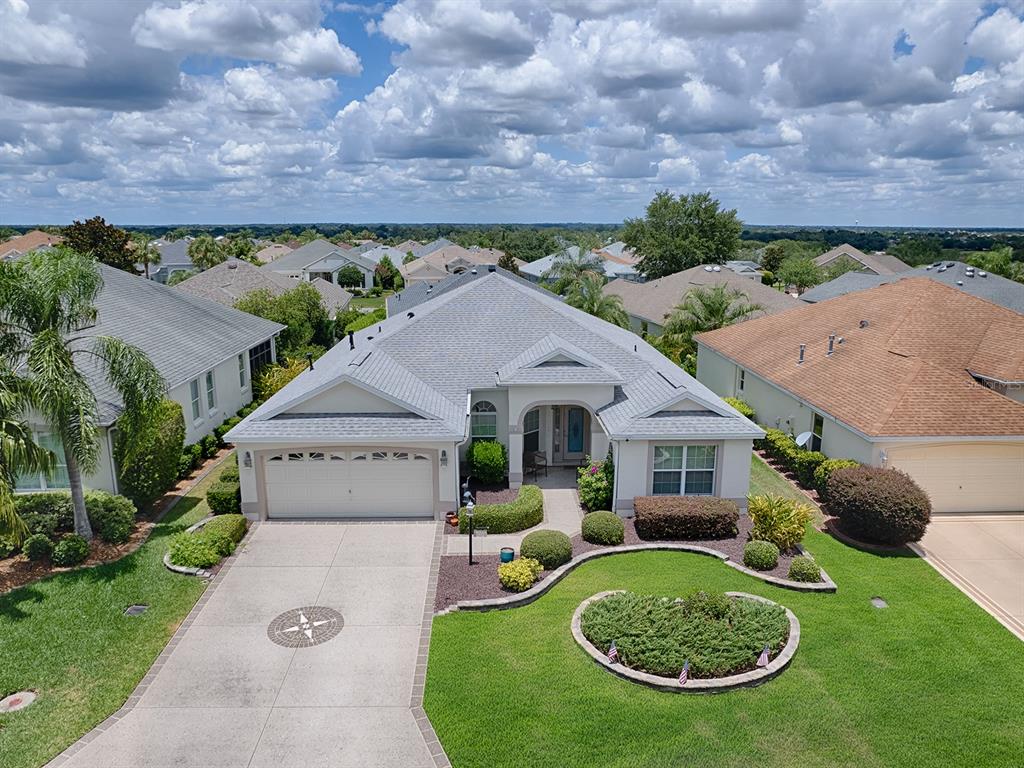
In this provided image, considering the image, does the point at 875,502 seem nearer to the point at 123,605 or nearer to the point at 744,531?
the point at 744,531

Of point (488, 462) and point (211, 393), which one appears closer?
point (488, 462)

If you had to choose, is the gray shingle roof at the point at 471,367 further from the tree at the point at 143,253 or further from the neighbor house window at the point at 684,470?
the tree at the point at 143,253

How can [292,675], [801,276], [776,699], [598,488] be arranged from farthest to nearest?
[801,276]
[598,488]
[292,675]
[776,699]

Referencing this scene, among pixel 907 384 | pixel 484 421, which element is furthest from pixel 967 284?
pixel 484 421

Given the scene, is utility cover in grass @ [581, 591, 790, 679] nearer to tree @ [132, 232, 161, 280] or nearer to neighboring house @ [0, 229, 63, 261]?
tree @ [132, 232, 161, 280]

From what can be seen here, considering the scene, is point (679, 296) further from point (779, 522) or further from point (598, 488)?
point (779, 522)

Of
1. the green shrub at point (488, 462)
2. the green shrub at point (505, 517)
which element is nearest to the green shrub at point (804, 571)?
the green shrub at point (505, 517)
